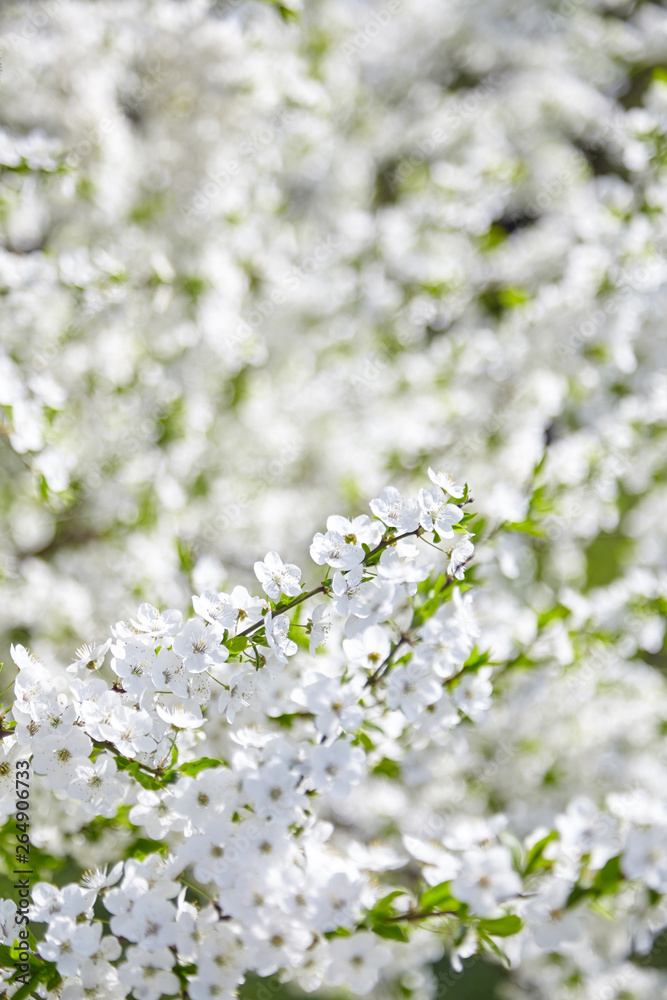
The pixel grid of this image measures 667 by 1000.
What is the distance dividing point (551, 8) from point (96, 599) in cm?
520

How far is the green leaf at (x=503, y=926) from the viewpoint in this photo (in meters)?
1.16

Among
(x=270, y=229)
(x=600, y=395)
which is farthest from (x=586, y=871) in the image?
(x=270, y=229)

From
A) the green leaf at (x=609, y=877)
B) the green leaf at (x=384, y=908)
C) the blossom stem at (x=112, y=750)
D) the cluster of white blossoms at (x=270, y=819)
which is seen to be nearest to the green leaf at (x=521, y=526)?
the cluster of white blossoms at (x=270, y=819)

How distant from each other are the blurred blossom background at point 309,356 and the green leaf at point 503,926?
75cm

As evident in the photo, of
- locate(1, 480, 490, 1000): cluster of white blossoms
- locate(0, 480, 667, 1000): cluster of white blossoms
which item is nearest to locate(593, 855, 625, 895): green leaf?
locate(0, 480, 667, 1000): cluster of white blossoms

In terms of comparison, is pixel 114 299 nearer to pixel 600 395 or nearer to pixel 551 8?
pixel 600 395

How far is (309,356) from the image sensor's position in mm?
3508

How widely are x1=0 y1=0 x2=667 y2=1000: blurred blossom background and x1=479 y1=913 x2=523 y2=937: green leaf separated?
75 centimetres

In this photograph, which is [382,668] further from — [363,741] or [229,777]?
[229,777]

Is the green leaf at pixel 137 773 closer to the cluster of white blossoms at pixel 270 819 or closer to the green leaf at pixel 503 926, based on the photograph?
the cluster of white blossoms at pixel 270 819

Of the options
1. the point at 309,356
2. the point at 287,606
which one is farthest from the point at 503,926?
the point at 309,356

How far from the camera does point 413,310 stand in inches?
129

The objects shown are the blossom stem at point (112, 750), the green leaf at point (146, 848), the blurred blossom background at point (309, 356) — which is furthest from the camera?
the blurred blossom background at point (309, 356)

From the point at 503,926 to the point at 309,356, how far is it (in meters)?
2.82
